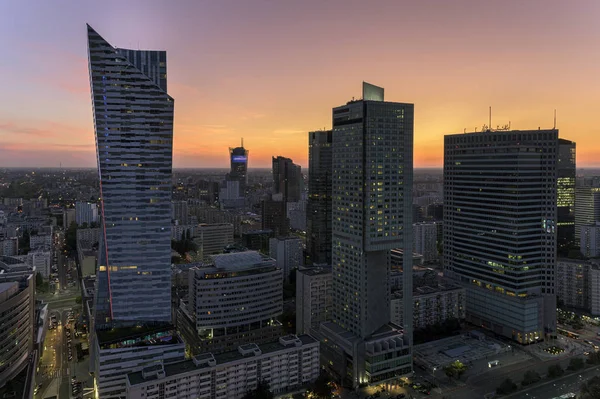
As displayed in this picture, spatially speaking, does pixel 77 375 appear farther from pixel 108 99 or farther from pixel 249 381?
pixel 108 99

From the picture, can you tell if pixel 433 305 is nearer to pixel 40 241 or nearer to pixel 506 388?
pixel 506 388

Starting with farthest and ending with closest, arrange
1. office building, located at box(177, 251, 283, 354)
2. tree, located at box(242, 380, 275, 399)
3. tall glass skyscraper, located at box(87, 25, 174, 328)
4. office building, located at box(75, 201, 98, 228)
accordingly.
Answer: office building, located at box(75, 201, 98, 228)
office building, located at box(177, 251, 283, 354)
tall glass skyscraper, located at box(87, 25, 174, 328)
tree, located at box(242, 380, 275, 399)

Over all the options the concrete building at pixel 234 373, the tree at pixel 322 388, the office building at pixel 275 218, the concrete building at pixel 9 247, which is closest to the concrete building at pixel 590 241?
the office building at pixel 275 218

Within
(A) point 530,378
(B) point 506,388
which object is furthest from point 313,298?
(A) point 530,378

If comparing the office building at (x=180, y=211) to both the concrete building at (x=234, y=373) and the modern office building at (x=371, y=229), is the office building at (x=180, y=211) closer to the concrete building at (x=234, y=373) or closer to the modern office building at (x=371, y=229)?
the modern office building at (x=371, y=229)

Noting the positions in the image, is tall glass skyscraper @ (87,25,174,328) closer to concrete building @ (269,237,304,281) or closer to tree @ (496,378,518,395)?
tree @ (496,378,518,395)

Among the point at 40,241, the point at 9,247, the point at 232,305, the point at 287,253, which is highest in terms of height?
the point at 40,241

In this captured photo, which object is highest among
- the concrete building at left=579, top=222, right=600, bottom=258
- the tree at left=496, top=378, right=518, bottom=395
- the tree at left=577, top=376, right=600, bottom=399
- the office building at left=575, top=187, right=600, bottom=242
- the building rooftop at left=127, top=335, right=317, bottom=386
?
the office building at left=575, top=187, right=600, bottom=242

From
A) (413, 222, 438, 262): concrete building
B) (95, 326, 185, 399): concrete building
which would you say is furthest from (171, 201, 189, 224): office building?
(95, 326, 185, 399): concrete building
